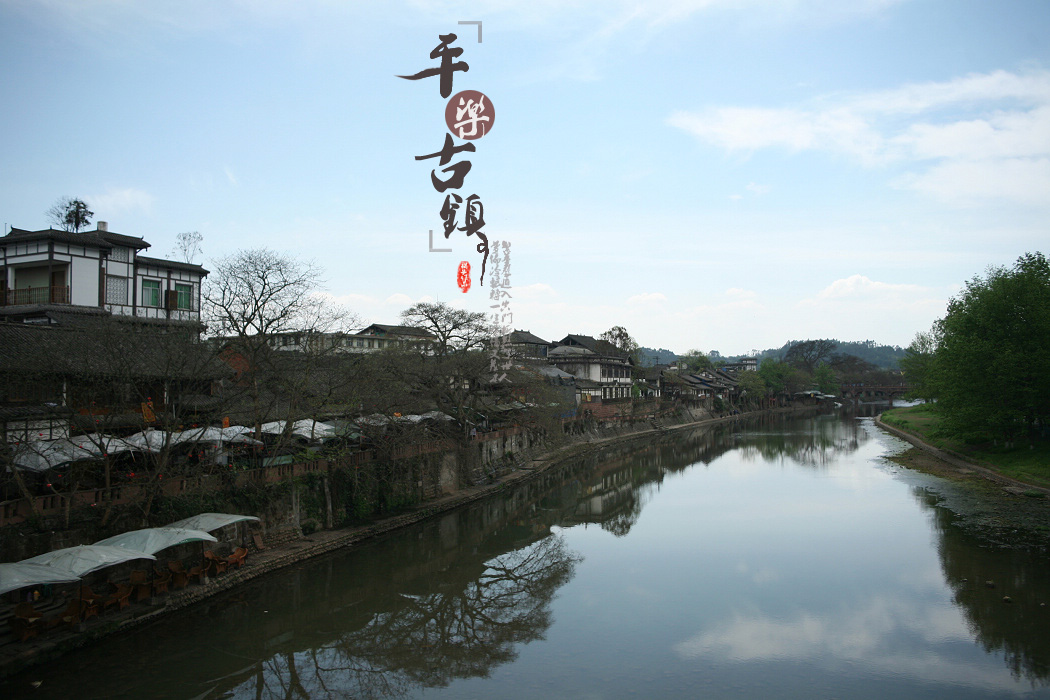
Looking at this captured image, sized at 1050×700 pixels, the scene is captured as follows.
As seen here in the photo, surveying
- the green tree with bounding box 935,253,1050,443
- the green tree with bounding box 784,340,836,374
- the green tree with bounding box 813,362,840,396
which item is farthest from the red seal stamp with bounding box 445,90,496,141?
the green tree with bounding box 784,340,836,374

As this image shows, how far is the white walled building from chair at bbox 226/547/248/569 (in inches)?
337

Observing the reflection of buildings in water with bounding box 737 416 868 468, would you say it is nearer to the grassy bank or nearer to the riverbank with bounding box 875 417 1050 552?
the riverbank with bounding box 875 417 1050 552

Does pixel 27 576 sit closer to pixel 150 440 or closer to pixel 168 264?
pixel 150 440

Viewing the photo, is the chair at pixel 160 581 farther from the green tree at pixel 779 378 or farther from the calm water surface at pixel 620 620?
the green tree at pixel 779 378

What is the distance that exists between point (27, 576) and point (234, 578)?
5.52 meters

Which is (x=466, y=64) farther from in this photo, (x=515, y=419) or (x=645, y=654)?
(x=515, y=419)

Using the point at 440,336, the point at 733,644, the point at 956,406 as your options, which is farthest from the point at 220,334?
the point at 956,406

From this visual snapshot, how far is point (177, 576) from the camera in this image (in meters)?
14.3

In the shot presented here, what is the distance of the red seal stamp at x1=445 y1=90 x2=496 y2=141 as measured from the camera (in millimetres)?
17922

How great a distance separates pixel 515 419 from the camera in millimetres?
31094

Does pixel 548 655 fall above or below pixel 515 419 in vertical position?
below

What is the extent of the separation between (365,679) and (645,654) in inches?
215

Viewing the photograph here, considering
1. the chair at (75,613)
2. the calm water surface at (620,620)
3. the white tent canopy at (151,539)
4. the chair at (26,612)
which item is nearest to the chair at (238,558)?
the calm water surface at (620,620)

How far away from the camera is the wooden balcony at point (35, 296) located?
2189 cm
